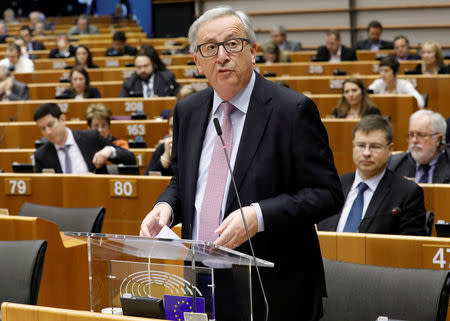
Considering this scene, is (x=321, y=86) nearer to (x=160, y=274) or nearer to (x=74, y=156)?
(x=74, y=156)

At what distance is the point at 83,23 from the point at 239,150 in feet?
41.9

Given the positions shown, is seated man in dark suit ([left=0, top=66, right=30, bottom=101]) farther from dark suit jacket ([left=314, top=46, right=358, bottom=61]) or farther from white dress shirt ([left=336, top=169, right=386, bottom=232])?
white dress shirt ([left=336, top=169, right=386, bottom=232])

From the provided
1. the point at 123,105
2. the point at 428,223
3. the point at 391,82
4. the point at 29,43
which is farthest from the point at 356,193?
the point at 29,43

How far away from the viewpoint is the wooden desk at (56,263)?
326 centimetres

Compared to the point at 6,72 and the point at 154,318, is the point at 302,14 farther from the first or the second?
the point at 154,318

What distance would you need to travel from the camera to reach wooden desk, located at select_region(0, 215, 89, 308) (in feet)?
10.7

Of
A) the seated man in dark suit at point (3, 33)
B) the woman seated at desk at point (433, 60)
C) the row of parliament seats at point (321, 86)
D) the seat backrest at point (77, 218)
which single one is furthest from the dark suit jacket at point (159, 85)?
the seated man in dark suit at point (3, 33)

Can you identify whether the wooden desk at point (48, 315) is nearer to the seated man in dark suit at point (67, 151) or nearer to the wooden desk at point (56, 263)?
the wooden desk at point (56, 263)

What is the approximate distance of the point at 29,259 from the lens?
2.67 meters

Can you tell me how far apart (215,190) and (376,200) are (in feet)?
5.63

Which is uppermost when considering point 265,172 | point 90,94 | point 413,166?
point 90,94

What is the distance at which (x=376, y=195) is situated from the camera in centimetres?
336

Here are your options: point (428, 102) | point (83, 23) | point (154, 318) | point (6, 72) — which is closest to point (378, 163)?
point (154, 318)

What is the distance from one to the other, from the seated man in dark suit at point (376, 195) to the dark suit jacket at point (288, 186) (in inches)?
59.9
